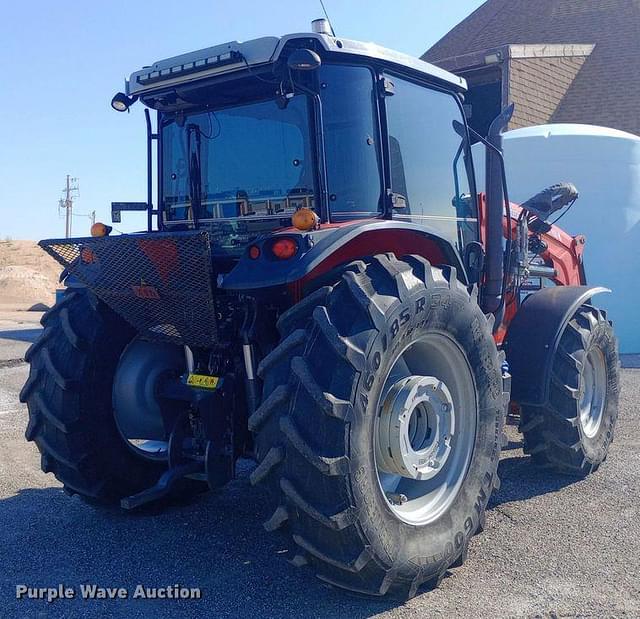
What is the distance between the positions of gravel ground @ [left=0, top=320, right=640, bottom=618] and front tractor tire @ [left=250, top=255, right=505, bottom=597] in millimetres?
240

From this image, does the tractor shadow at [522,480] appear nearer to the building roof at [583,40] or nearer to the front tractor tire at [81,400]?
the front tractor tire at [81,400]

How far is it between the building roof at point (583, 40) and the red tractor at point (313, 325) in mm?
10791

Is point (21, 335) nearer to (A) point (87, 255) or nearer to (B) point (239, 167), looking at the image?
(A) point (87, 255)

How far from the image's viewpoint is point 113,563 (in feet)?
12.3

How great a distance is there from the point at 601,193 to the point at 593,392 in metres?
7.46

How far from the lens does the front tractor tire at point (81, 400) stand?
162 inches

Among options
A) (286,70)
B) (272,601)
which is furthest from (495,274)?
(272,601)

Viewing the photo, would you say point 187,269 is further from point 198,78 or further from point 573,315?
point 573,315

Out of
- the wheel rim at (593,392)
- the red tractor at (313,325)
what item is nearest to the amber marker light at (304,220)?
the red tractor at (313,325)

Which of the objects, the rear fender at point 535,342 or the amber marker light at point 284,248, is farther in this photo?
the rear fender at point 535,342

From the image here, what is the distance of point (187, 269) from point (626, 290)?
1048 centimetres

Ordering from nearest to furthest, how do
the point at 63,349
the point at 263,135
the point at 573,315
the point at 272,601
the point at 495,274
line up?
the point at 272,601 < the point at 263,135 < the point at 63,349 < the point at 495,274 < the point at 573,315

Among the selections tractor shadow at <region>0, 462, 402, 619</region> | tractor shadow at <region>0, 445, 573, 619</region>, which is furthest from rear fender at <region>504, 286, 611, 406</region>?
tractor shadow at <region>0, 462, 402, 619</region>

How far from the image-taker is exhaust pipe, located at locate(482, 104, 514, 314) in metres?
4.73
